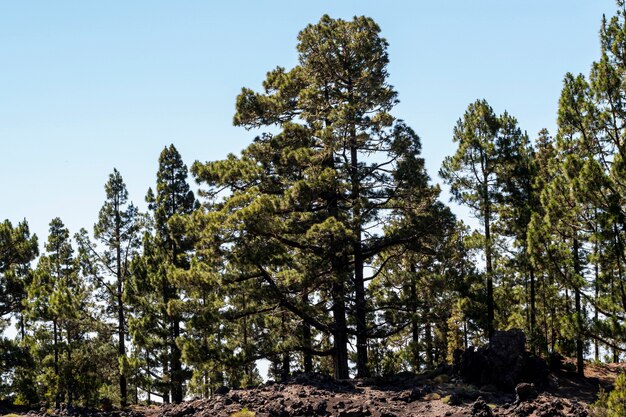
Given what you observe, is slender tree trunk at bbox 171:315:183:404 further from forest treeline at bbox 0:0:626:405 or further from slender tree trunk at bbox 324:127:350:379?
slender tree trunk at bbox 324:127:350:379

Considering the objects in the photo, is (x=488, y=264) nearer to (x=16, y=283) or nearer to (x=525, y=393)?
(x=525, y=393)

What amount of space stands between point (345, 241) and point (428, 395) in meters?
7.47

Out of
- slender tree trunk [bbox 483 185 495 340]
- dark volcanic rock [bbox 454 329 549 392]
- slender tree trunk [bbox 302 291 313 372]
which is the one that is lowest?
dark volcanic rock [bbox 454 329 549 392]

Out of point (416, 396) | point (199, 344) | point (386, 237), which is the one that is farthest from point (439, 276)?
point (199, 344)

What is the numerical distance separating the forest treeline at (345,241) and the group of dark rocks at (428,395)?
8.61ft

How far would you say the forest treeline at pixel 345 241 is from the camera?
21734 millimetres

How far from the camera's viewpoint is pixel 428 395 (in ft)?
69.7

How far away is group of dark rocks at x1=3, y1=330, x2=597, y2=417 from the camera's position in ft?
63.8

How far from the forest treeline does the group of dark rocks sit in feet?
8.61

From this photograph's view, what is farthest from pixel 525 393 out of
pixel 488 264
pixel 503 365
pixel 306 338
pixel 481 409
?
pixel 306 338

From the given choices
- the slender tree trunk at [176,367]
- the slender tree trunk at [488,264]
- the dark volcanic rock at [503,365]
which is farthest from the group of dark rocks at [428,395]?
the slender tree trunk at [176,367]

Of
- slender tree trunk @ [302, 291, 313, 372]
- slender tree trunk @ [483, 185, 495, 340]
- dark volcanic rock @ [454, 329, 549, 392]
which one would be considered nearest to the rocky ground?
dark volcanic rock @ [454, 329, 549, 392]

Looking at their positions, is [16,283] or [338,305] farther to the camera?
[16,283]

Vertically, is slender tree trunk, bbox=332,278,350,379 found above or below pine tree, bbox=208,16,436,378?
below
